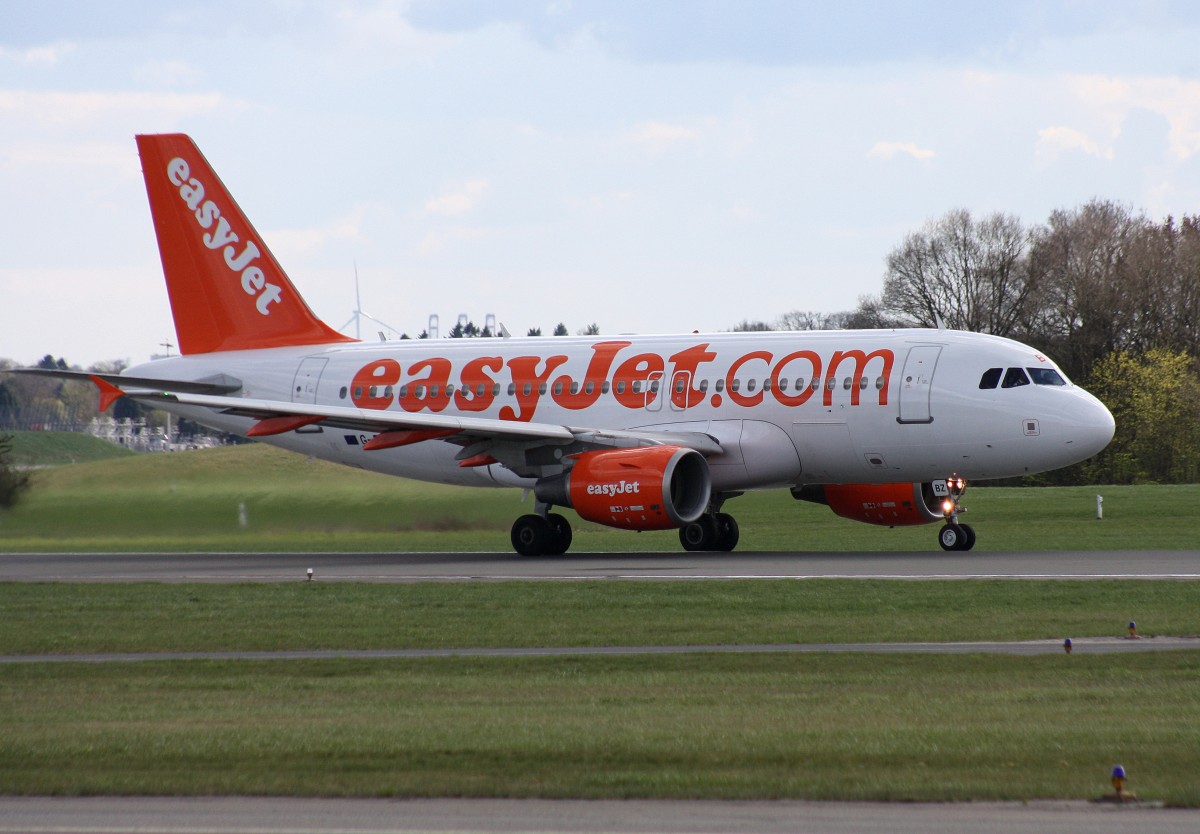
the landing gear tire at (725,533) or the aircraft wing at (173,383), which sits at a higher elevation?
the aircraft wing at (173,383)

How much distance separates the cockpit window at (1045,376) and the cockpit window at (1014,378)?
0.46 ft

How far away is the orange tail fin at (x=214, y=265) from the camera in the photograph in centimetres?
3716

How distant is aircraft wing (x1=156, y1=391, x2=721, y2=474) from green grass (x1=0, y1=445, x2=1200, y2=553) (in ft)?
11.2

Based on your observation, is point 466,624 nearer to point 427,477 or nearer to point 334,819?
point 334,819

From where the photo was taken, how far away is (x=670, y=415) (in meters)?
31.1

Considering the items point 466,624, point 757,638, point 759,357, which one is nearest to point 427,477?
point 759,357

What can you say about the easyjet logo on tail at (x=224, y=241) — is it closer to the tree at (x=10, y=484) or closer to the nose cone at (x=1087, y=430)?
the tree at (x=10, y=484)

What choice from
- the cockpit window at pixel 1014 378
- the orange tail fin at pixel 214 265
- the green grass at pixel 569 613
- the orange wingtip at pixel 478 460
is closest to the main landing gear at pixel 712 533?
the orange wingtip at pixel 478 460

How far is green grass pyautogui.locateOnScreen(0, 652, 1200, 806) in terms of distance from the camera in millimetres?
9430

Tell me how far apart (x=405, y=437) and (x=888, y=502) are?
928cm

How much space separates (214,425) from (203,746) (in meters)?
26.9

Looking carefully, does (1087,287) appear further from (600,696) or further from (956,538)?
(600,696)

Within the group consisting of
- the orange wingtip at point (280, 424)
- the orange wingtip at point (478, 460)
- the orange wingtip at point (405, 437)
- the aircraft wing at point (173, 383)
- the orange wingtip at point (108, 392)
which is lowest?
the orange wingtip at point (478, 460)

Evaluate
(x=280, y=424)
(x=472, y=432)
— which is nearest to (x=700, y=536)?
(x=472, y=432)
